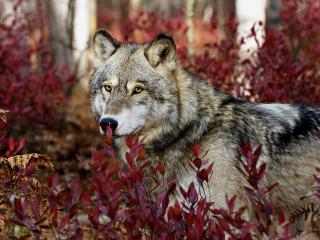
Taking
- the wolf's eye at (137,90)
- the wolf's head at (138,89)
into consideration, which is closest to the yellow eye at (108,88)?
the wolf's head at (138,89)

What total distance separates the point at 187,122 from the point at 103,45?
3.67 ft

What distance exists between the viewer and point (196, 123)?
171 inches

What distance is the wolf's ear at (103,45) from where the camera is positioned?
488cm

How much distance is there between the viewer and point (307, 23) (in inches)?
304

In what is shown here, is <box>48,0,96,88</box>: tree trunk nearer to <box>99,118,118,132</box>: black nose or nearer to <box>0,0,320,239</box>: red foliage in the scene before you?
<box>0,0,320,239</box>: red foliage

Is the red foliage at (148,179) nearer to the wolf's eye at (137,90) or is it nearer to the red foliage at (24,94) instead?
the red foliage at (24,94)

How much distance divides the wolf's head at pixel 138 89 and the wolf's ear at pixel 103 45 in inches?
3.7

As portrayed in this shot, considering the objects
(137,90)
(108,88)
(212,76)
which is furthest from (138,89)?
(212,76)

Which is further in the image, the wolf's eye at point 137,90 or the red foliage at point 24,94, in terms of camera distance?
the red foliage at point 24,94

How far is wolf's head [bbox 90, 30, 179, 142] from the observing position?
4.24 meters

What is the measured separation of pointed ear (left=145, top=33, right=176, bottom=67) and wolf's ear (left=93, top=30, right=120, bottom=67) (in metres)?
0.39

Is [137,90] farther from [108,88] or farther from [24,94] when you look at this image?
[24,94]

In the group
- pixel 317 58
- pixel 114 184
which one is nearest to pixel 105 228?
pixel 114 184

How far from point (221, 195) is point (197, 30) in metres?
17.7
